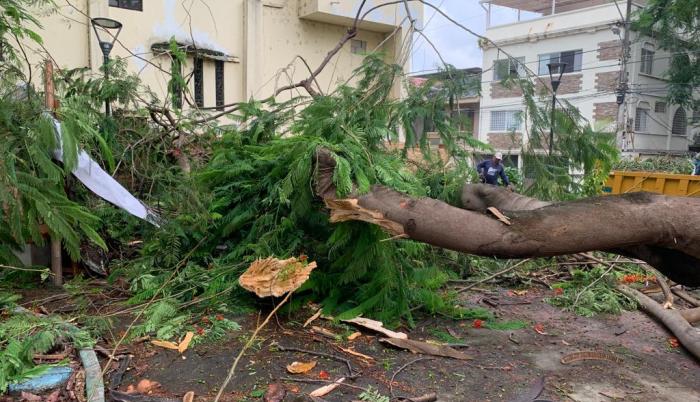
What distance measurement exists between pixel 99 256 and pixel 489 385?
405 centimetres

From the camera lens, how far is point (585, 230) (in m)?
2.81

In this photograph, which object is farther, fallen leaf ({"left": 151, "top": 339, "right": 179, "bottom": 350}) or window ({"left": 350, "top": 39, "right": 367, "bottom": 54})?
window ({"left": 350, "top": 39, "right": 367, "bottom": 54})

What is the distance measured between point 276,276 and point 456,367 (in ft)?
4.71

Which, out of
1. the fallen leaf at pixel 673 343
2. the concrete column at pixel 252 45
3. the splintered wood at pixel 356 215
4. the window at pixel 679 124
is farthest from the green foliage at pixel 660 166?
the splintered wood at pixel 356 215

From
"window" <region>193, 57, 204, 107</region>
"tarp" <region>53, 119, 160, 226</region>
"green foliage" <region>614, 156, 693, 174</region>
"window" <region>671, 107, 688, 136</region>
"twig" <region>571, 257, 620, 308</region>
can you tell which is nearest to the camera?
"tarp" <region>53, 119, 160, 226</region>

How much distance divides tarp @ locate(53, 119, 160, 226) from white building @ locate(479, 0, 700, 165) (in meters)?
20.6

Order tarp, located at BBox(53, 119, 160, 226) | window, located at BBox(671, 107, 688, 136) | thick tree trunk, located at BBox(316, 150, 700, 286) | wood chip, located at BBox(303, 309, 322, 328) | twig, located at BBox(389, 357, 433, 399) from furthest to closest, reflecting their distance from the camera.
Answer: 1. window, located at BBox(671, 107, 688, 136)
2. tarp, located at BBox(53, 119, 160, 226)
3. wood chip, located at BBox(303, 309, 322, 328)
4. twig, located at BBox(389, 357, 433, 399)
5. thick tree trunk, located at BBox(316, 150, 700, 286)

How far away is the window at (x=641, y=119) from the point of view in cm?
2629

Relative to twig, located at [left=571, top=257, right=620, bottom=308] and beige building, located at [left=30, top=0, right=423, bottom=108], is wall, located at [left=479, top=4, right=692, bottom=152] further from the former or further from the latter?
twig, located at [left=571, top=257, right=620, bottom=308]

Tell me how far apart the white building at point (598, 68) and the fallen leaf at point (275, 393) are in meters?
22.0

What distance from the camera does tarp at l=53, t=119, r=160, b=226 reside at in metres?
4.88

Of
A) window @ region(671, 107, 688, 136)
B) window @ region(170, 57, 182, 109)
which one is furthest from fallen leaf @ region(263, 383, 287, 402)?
window @ region(671, 107, 688, 136)

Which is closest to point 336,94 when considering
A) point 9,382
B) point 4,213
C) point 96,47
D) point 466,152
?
point 466,152

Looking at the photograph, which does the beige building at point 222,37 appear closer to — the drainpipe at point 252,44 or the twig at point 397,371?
the drainpipe at point 252,44
